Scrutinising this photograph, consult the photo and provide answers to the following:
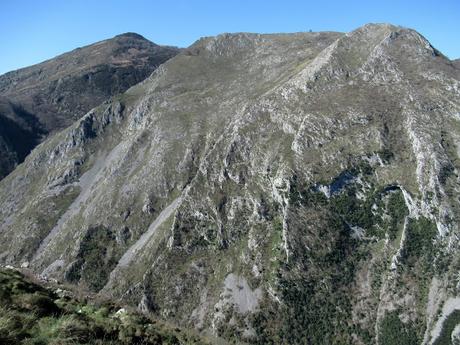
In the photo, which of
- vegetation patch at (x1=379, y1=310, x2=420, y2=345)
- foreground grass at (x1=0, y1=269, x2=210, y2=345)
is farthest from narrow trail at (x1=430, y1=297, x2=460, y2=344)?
foreground grass at (x1=0, y1=269, x2=210, y2=345)

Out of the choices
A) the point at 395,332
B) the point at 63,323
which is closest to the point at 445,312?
the point at 395,332

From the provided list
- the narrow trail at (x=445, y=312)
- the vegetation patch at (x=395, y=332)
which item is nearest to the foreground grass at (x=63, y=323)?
the vegetation patch at (x=395, y=332)

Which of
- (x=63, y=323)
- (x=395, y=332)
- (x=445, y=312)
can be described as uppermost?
(x=63, y=323)

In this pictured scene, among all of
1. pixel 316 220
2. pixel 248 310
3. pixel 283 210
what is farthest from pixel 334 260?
pixel 248 310

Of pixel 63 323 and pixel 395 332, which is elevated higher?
pixel 63 323

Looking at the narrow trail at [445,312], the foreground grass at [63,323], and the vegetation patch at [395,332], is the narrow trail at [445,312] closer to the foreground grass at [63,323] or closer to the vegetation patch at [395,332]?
the vegetation patch at [395,332]

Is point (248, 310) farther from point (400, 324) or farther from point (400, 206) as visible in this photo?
point (400, 206)

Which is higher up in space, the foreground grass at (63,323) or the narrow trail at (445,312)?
the foreground grass at (63,323)

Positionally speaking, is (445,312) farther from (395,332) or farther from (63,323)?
(63,323)


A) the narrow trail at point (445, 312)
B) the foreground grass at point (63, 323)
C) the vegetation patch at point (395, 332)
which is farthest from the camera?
the vegetation patch at point (395, 332)
